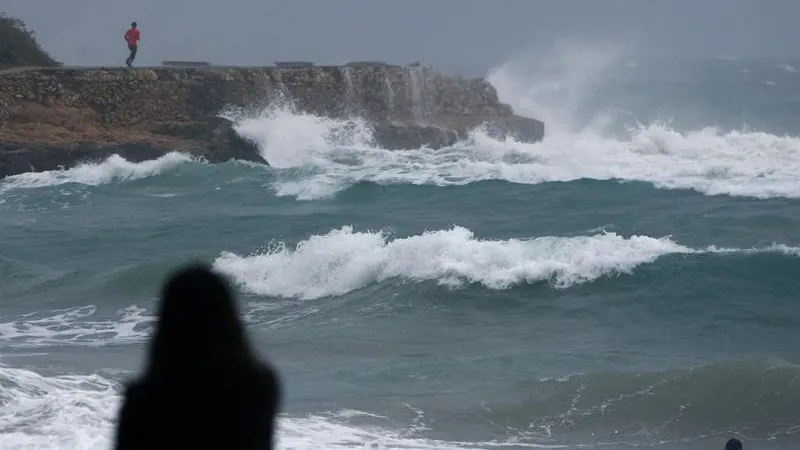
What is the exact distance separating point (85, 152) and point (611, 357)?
17734 mm

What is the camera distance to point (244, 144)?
30.6 m

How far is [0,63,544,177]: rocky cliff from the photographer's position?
28172 mm

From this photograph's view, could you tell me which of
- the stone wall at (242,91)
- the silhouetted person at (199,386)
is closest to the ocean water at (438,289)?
the stone wall at (242,91)

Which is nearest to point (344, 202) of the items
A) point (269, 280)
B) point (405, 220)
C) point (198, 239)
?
point (405, 220)

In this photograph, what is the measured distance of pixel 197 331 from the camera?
1.97m

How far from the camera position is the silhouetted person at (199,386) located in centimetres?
193

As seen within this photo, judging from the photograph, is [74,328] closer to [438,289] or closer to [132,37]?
[438,289]

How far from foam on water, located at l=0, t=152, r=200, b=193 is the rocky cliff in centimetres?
32

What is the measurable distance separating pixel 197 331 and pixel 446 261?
14.5 m

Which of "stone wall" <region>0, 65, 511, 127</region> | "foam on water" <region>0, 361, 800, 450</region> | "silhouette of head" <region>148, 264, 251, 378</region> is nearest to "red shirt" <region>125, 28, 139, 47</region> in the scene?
"stone wall" <region>0, 65, 511, 127</region>

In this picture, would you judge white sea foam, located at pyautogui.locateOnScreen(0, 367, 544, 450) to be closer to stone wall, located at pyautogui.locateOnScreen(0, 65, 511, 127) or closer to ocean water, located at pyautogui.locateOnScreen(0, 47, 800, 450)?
ocean water, located at pyautogui.locateOnScreen(0, 47, 800, 450)

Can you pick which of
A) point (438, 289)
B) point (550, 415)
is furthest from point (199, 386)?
point (438, 289)

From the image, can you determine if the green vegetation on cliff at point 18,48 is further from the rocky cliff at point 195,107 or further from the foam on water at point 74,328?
the foam on water at point 74,328

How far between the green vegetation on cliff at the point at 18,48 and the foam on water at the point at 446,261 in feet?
58.3
